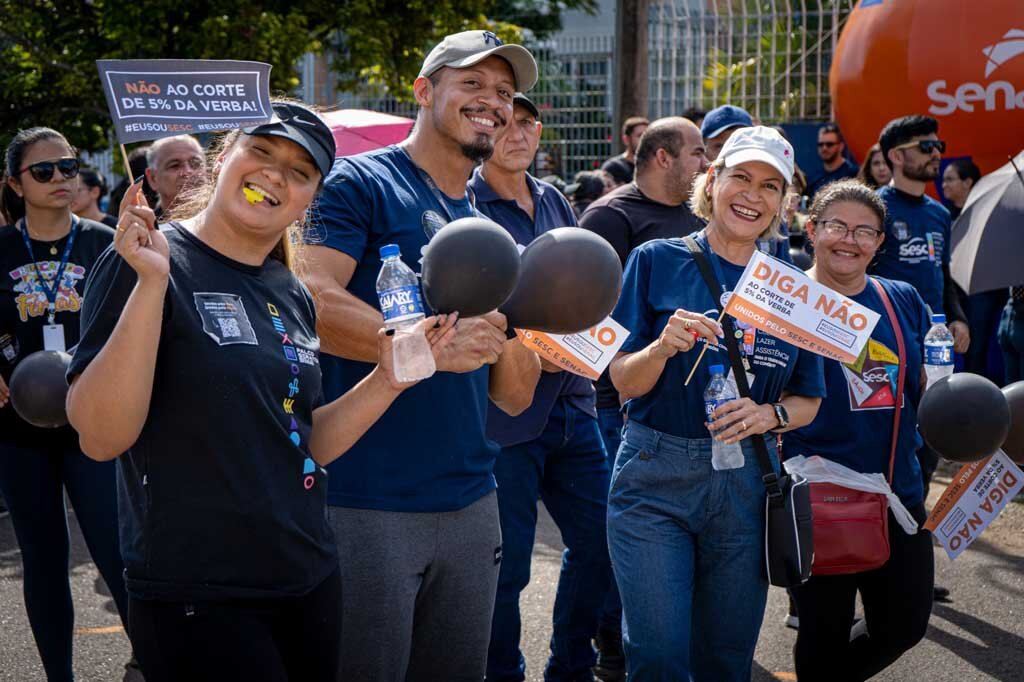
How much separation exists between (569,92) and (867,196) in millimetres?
9547

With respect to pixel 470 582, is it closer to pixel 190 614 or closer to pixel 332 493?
pixel 332 493

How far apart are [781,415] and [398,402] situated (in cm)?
130

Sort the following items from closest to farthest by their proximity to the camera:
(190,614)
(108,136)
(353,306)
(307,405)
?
(190,614), (307,405), (353,306), (108,136)

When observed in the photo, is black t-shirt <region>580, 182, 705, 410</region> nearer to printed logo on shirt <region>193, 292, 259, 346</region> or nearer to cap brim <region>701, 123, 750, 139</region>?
cap brim <region>701, 123, 750, 139</region>

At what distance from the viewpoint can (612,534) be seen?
149 inches

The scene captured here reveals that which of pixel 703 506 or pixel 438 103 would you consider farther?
pixel 703 506

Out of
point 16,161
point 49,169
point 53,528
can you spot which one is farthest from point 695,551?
point 16,161

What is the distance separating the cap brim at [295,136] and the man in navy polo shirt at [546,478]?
1952 mm

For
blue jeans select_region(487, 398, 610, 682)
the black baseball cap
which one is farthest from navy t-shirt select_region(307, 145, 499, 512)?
blue jeans select_region(487, 398, 610, 682)

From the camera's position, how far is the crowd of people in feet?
8.06

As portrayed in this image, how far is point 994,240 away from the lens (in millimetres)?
5414

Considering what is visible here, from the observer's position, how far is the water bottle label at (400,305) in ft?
8.46

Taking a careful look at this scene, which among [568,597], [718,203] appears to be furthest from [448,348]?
[568,597]

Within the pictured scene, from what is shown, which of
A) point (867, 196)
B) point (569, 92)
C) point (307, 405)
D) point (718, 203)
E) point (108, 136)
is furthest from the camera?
point (108, 136)
